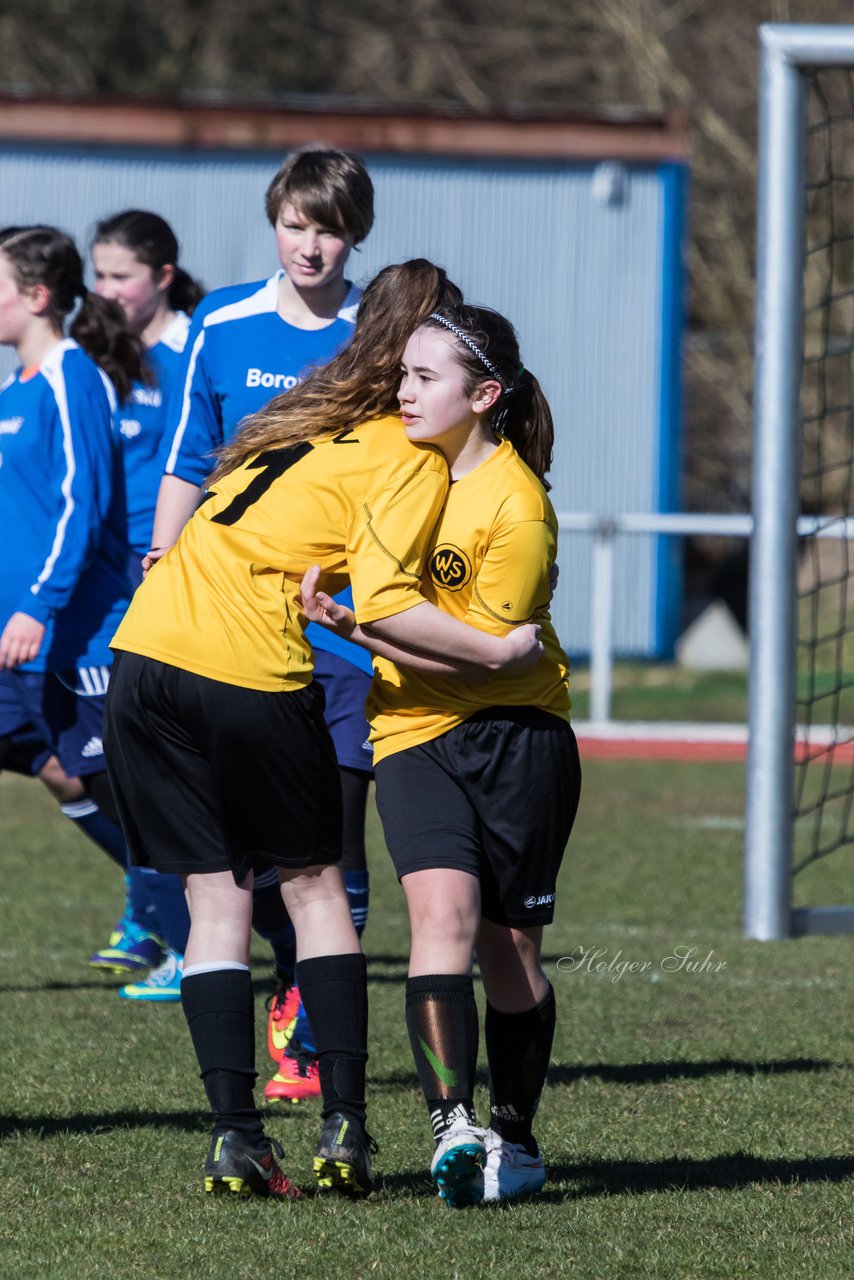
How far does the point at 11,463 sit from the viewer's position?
18.5 feet

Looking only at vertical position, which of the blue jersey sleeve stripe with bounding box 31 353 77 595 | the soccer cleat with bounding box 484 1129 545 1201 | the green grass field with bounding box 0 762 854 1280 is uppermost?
the blue jersey sleeve stripe with bounding box 31 353 77 595

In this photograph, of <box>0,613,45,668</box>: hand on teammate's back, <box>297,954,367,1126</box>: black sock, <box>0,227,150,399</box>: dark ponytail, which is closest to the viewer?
<box>297,954,367,1126</box>: black sock

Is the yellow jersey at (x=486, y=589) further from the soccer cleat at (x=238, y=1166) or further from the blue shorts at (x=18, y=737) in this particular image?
the blue shorts at (x=18, y=737)

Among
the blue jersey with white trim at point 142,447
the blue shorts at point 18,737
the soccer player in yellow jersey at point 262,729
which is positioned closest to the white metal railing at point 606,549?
the blue jersey with white trim at point 142,447

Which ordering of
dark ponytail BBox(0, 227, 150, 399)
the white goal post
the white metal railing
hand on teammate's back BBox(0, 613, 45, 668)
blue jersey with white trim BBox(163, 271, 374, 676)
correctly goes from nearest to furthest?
blue jersey with white trim BBox(163, 271, 374, 676) < hand on teammate's back BBox(0, 613, 45, 668) < dark ponytail BBox(0, 227, 150, 399) < the white goal post < the white metal railing

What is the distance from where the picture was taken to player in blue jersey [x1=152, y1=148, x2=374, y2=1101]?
4.73m

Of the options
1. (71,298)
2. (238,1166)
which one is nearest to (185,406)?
(71,298)

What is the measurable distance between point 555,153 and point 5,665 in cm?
1378

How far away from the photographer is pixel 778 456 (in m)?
7.20

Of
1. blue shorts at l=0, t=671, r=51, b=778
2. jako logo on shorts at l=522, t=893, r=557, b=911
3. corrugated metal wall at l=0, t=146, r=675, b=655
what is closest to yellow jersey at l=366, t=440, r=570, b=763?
jako logo on shorts at l=522, t=893, r=557, b=911

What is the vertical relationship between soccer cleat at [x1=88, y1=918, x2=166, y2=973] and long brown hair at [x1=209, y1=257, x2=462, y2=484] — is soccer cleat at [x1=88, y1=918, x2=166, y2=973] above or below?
below

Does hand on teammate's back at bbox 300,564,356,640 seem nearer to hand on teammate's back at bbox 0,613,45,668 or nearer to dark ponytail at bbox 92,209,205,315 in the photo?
hand on teammate's back at bbox 0,613,45,668

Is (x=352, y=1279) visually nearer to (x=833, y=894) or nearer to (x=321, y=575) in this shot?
(x=321, y=575)

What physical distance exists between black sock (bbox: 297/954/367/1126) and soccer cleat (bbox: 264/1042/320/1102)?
1.02 metres
